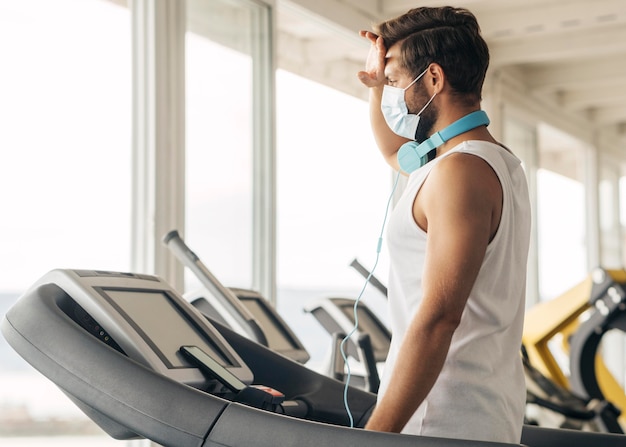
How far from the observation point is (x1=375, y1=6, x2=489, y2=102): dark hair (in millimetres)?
1496

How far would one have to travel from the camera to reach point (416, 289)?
4.75 ft

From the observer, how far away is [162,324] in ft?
5.44

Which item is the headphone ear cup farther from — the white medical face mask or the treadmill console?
the treadmill console

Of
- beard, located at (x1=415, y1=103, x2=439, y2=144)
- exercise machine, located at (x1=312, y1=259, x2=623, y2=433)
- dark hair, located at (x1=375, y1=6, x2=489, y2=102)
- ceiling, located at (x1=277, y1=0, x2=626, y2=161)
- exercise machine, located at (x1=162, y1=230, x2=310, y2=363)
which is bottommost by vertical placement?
exercise machine, located at (x1=312, y1=259, x2=623, y2=433)

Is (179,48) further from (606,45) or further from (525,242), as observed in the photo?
(606,45)

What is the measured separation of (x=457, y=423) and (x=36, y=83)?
1540 centimetres

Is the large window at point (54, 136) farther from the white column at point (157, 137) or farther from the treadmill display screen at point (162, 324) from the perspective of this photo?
the treadmill display screen at point (162, 324)

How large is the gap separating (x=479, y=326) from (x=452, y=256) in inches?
5.9

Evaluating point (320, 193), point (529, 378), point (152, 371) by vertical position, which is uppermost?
point (320, 193)

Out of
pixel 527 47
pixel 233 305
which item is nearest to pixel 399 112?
pixel 233 305

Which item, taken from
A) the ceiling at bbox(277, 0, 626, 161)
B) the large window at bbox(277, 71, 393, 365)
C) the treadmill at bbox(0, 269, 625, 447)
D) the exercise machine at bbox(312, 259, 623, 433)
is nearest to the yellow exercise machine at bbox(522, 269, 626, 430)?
the exercise machine at bbox(312, 259, 623, 433)

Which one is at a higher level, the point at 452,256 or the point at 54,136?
the point at 54,136

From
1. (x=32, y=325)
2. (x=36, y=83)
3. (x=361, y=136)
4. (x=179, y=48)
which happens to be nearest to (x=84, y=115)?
(x=36, y=83)

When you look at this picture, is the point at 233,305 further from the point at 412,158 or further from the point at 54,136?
the point at 54,136
